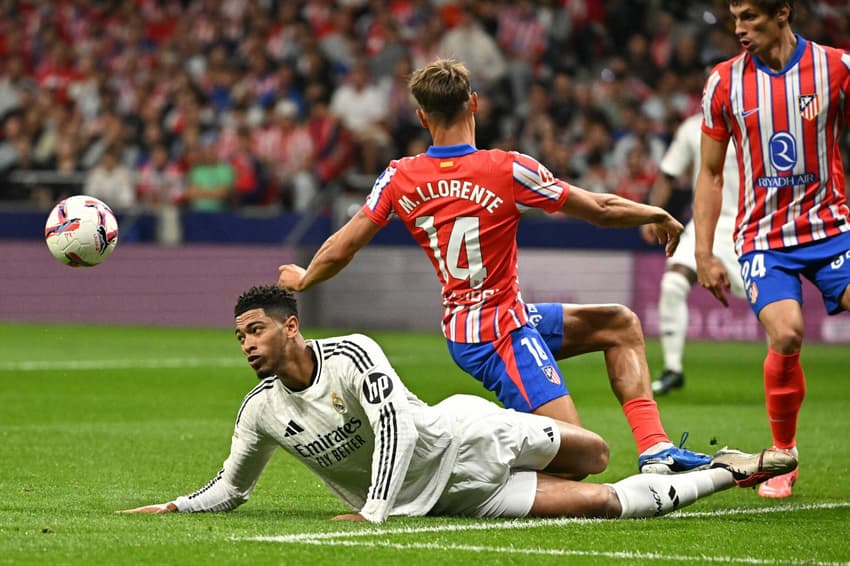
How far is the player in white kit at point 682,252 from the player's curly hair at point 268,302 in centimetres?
620

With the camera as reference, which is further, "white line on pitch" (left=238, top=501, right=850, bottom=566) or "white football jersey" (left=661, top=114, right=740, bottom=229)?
"white football jersey" (left=661, top=114, right=740, bottom=229)

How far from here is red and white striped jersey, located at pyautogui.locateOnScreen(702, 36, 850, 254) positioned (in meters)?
6.55

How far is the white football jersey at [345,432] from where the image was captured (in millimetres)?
5820

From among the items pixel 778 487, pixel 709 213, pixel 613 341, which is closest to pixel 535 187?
pixel 709 213

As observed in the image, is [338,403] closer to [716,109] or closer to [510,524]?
[510,524]

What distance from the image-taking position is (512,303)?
21.9 ft

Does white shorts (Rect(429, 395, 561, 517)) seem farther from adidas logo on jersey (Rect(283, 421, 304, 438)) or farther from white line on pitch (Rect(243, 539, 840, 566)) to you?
white line on pitch (Rect(243, 539, 840, 566))

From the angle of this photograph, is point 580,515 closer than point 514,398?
Yes

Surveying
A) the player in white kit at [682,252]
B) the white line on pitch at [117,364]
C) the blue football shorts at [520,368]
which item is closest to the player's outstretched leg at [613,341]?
the blue football shorts at [520,368]

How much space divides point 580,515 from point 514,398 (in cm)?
72

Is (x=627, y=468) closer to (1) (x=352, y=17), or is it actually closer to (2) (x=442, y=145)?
(2) (x=442, y=145)

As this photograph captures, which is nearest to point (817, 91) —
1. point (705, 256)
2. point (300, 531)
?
point (705, 256)

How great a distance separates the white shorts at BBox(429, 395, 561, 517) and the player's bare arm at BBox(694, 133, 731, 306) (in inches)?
44.7

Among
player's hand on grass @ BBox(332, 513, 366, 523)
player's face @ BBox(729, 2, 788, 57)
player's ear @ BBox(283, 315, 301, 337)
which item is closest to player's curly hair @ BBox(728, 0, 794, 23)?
player's face @ BBox(729, 2, 788, 57)
